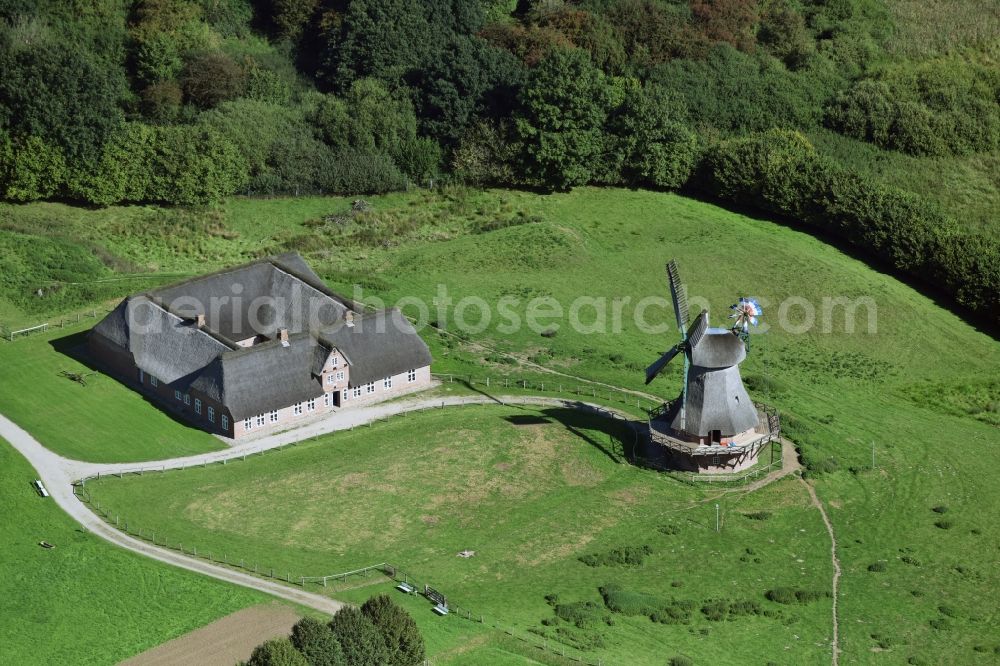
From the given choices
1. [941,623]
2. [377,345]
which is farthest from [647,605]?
[377,345]

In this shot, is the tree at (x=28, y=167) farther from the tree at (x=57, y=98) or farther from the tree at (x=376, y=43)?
the tree at (x=376, y=43)

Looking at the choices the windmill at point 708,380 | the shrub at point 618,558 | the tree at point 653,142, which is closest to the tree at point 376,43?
the tree at point 653,142

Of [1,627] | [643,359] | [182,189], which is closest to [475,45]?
[182,189]

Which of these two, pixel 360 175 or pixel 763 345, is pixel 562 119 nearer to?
pixel 360 175

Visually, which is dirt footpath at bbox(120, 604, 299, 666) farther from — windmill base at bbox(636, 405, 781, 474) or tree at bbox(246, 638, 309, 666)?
windmill base at bbox(636, 405, 781, 474)

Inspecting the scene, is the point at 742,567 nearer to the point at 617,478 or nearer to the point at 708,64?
the point at 617,478

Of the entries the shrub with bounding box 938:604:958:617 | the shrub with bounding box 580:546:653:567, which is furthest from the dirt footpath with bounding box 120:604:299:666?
the shrub with bounding box 938:604:958:617
